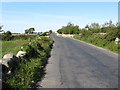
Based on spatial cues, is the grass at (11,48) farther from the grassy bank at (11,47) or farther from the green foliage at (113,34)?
the green foliage at (113,34)

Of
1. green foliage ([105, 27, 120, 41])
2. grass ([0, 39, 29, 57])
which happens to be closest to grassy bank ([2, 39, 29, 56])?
grass ([0, 39, 29, 57])

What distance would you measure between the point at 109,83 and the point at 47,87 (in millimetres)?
2808

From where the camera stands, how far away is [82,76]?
9.06 metres

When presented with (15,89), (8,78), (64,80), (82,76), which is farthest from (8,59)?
(82,76)

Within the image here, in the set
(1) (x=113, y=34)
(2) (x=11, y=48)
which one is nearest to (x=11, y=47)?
(2) (x=11, y=48)

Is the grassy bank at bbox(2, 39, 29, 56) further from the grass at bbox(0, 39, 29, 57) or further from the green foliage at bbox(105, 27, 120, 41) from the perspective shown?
the green foliage at bbox(105, 27, 120, 41)

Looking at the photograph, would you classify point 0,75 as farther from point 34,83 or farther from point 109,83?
point 109,83

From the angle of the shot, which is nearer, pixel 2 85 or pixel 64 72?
pixel 2 85

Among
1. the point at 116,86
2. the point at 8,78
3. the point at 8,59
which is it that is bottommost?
the point at 116,86

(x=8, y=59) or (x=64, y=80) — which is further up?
(x=8, y=59)

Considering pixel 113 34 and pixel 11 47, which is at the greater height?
pixel 113 34

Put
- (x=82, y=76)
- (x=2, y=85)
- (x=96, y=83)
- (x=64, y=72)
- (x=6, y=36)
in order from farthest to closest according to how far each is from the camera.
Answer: (x=6, y=36)
(x=64, y=72)
(x=82, y=76)
(x=96, y=83)
(x=2, y=85)

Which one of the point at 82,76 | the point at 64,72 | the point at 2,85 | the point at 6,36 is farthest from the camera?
the point at 6,36

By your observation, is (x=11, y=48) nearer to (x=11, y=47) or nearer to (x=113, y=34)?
(x=11, y=47)
